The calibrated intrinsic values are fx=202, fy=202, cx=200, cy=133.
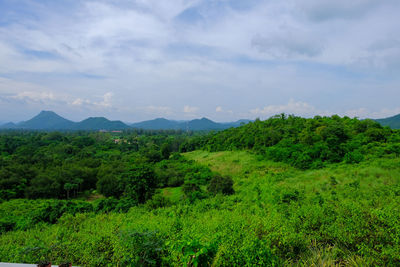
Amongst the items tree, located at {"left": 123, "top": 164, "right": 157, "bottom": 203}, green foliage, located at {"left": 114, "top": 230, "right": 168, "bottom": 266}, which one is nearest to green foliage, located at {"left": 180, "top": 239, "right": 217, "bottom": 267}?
green foliage, located at {"left": 114, "top": 230, "right": 168, "bottom": 266}

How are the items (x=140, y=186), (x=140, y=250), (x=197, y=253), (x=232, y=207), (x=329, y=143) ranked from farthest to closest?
(x=329, y=143) → (x=140, y=186) → (x=232, y=207) → (x=140, y=250) → (x=197, y=253)

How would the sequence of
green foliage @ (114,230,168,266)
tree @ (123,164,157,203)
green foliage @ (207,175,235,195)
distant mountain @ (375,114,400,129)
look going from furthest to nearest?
distant mountain @ (375,114,400,129) < tree @ (123,164,157,203) < green foliage @ (207,175,235,195) < green foliage @ (114,230,168,266)

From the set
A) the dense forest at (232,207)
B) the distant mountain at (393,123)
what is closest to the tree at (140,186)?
the dense forest at (232,207)

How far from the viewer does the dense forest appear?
138 inches

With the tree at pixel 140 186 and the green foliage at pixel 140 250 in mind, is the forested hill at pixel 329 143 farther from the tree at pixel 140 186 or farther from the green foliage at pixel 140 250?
the green foliage at pixel 140 250

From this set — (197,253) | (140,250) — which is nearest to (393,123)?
(197,253)

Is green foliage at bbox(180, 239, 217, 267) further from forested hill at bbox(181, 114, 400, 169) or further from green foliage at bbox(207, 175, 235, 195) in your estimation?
forested hill at bbox(181, 114, 400, 169)

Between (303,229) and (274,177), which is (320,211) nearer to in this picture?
(303,229)

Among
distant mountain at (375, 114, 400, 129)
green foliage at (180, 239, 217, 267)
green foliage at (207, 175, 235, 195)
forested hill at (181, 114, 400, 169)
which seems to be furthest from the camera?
distant mountain at (375, 114, 400, 129)

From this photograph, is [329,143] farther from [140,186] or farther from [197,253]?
[197,253]

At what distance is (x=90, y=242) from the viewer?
449cm

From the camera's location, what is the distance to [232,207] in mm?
12227

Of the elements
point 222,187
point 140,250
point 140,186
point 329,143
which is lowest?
point 140,186

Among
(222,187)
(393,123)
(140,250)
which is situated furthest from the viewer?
(393,123)
